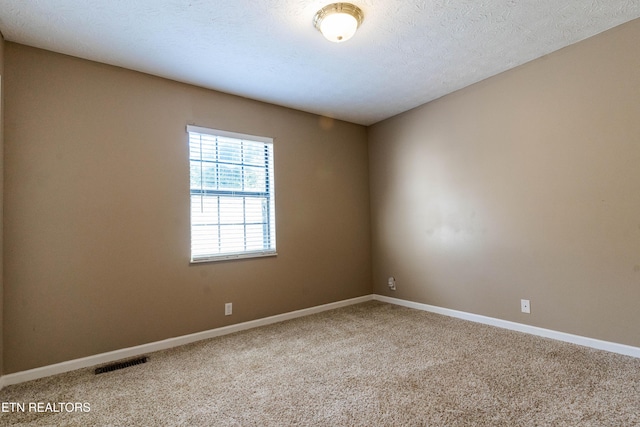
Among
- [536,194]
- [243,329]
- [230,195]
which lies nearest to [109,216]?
[230,195]

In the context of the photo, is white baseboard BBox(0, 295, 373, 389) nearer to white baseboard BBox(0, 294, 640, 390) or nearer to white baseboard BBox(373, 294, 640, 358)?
white baseboard BBox(0, 294, 640, 390)

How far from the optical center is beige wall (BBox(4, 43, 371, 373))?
2463mm

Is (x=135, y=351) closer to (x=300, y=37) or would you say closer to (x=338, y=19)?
(x=300, y=37)

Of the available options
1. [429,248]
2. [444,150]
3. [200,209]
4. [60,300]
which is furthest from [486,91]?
[60,300]

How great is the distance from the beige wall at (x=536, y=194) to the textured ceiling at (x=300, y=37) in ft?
1.09

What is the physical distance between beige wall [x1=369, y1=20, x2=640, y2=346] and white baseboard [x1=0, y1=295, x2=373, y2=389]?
1.71 m

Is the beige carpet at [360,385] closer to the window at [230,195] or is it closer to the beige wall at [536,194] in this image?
the beige wall at [536,194]

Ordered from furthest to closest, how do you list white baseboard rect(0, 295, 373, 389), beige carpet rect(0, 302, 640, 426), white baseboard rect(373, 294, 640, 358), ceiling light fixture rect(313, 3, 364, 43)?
white baseboard rect(373, 294, 640, 358) → white baseboard rect(0, 295, 373, 389) → ceiling light fixture rect(313, 3, 364, 43) → beige carpet rect(0, 302, 640, 426)

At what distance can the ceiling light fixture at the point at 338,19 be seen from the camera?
2.16 m

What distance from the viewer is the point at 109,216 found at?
279cm

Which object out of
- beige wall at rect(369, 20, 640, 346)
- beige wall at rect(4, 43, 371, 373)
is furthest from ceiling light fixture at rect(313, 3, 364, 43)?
beige wall at rect(369, 20, 640, 346)

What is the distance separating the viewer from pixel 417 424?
1743mm

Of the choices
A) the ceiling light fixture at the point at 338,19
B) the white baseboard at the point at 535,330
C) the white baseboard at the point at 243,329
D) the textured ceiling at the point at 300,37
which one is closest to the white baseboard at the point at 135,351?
the white baseboard at the point at 243,329

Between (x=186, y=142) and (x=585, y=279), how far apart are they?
3.82 meters
